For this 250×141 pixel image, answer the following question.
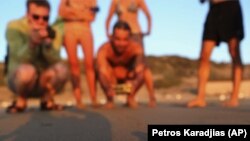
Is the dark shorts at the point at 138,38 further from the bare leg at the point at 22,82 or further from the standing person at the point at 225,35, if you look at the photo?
the bare leg at the point at 22,82

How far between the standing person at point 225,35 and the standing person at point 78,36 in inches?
60.8

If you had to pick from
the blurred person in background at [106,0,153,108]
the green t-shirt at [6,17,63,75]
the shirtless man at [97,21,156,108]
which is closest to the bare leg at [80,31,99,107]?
the shirtless man at [97,21,156,108]

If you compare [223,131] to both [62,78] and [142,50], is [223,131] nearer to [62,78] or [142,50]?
[62,78]

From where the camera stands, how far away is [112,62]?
256 inches

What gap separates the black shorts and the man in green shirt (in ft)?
6.79

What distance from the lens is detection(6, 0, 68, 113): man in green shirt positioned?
5601 mm

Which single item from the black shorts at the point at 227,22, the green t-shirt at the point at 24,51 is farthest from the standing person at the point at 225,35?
the green t-shirt at the point at 24,51

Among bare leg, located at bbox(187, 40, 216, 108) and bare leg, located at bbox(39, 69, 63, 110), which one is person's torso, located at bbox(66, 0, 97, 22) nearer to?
bare leg, located at bbox(39, 69, 63, 110)

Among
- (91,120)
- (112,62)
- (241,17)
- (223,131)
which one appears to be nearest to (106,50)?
(112,62)

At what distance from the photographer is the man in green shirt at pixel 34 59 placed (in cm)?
560

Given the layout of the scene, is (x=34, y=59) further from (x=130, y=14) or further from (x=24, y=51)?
(x=130, y=14)

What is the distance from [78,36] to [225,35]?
2.05 meters

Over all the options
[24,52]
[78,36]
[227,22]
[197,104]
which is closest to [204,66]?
[197,104]

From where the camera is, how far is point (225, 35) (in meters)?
6.07
